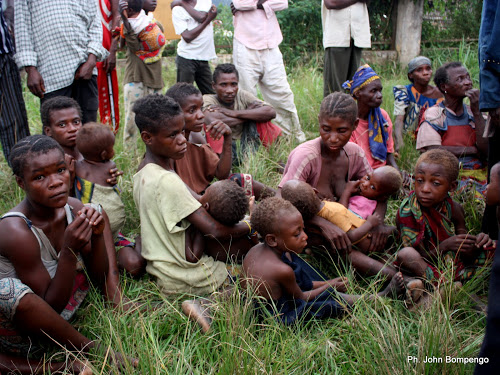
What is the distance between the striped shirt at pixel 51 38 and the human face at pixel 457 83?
10.8 ft

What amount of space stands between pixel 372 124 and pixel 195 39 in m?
2.54

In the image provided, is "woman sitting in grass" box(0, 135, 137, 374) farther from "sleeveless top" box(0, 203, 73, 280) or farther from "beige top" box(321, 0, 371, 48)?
"beige top" box(321, 0, 371, 48)

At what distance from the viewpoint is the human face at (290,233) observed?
2518mm

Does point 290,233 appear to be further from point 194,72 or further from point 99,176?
point 194,72

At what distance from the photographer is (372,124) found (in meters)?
4.40

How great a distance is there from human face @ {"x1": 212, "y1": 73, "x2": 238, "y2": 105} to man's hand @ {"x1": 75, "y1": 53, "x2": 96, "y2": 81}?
125cm

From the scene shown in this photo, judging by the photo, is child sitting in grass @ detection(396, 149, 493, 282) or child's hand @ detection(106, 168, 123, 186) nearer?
child sitting in grass @ detection(396, 149, 493, 282)

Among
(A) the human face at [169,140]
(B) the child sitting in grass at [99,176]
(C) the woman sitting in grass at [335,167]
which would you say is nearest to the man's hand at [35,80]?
(B) the child sitting in grass at [99,176]

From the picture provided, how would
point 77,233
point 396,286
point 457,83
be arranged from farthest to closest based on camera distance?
1. point 457,83
2. point 396,286
3. point 77,233

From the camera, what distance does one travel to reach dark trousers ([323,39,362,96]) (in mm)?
5711

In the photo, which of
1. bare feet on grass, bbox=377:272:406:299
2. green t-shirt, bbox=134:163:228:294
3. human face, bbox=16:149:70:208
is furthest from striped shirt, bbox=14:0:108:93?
bare feet on grass, bbox=377:272:406:299

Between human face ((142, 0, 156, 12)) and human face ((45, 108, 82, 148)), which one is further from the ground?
human face ((142, 0, 156, 12))

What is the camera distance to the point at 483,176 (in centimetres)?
407

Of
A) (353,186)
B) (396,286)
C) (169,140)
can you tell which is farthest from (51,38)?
(396,286)
